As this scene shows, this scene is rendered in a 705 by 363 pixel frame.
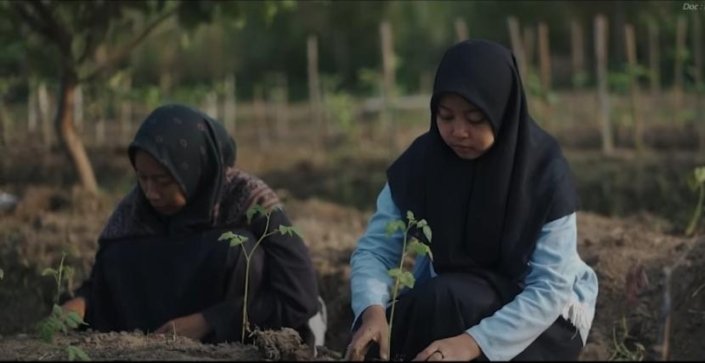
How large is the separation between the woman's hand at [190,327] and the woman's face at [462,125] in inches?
56.9

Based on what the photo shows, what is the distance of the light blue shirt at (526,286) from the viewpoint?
3.44 meters

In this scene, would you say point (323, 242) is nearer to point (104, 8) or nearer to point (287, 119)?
point (104, 8)

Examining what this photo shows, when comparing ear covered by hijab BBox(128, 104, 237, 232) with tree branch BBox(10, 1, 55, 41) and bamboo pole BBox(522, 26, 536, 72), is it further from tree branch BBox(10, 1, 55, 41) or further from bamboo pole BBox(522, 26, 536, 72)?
bamboo pole BBox(522, 26, 536, 72)

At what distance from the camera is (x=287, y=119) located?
18875 mm

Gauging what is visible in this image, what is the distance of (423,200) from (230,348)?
29.0 inches

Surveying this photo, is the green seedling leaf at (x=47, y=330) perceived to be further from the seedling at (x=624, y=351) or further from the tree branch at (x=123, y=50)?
the tree branch at (x=123, y=50)

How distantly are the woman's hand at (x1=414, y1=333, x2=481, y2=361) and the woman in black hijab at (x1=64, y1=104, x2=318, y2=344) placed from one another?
1224 mm

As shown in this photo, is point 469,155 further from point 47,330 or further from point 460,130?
point 47,330

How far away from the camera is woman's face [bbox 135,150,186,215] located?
4492 millimetres

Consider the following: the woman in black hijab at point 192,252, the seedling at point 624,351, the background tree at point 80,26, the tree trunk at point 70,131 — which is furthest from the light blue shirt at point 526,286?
the tree trunk at point 70,131

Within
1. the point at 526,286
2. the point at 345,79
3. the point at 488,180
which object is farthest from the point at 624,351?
the point at 345,79

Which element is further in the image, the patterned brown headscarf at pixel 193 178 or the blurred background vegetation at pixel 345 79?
the blurred background vegetation at pixel 345 79

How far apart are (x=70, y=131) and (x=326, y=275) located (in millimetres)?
3167

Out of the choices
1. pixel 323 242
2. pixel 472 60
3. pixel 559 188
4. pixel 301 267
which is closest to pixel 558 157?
pixel 559 188
